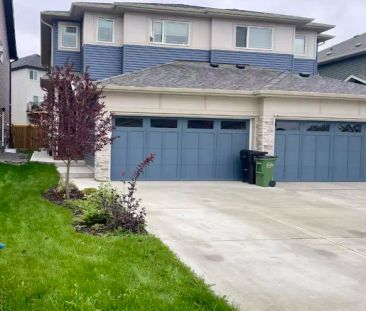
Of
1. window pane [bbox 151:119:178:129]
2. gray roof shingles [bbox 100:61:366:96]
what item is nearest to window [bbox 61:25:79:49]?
gray roof shingles [bbox 100:61:366:96]

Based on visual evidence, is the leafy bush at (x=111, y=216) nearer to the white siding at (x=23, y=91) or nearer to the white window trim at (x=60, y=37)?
the white window trim at (x=60, y=37)

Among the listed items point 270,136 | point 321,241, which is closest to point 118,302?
point 321,241

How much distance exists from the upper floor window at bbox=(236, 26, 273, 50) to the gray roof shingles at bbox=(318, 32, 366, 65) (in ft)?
23.9

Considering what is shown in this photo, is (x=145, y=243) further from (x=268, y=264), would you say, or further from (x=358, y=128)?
(x=358, y=128)

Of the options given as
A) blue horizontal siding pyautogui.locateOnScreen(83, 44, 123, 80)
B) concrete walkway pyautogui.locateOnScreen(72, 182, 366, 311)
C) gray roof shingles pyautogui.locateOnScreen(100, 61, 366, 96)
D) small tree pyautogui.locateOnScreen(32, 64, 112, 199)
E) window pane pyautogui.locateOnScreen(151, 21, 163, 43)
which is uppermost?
Answer: window pane pyautogui.locateOnScreen(151, 21, 163, 43)

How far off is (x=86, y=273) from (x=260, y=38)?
698 inches

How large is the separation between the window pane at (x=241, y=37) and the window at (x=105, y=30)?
5590 millimetres

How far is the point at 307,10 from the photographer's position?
27719 mm

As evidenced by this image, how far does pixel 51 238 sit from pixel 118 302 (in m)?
2.75

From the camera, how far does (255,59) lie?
69.6 feet

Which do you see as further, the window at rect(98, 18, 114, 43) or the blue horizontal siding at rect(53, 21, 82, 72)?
the blue horizontal siding at rect(53, 21, 82, 72)

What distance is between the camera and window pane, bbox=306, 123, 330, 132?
56.3ft

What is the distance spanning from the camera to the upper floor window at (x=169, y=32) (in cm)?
2016

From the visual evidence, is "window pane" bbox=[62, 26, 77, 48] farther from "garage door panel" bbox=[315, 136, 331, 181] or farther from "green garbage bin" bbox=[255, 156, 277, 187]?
"garage door panel" bbox=[315, 136, 331, 181]
